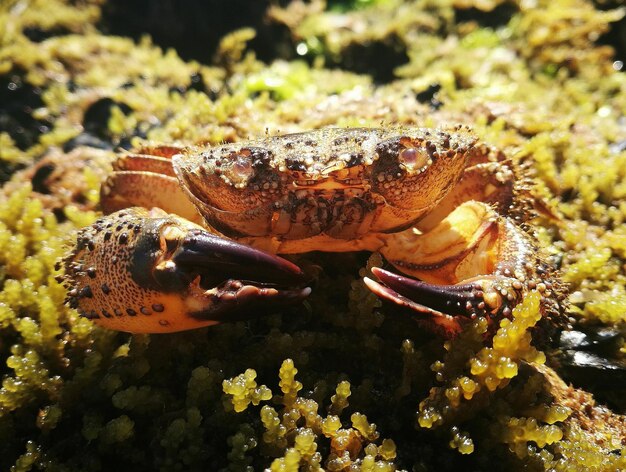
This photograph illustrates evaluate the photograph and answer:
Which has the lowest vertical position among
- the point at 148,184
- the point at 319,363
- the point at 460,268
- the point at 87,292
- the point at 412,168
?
the point at 319,363

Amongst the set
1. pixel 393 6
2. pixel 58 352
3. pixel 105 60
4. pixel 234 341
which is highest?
pixel 393 6

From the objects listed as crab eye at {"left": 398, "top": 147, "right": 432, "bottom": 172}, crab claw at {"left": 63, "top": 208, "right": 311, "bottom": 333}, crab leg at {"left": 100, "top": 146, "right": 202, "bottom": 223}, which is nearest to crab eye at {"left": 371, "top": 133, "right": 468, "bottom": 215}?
crab eye at {"left": 398, "top": 147, "right": 432, "bottom": 172}

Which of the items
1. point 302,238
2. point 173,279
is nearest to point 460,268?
point 302,238

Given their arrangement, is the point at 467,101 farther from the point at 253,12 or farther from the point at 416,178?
the point at 253,12

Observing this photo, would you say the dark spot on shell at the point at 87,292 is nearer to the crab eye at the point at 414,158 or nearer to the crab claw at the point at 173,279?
the crab claw at the point at 173,279

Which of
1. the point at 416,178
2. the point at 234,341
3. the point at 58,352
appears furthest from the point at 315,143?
the point at 58,352

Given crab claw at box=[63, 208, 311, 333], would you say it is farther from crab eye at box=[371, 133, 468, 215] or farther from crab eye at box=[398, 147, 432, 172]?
crab eye at box=[398, 147, 432, 172]

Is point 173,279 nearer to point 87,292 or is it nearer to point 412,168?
point 87,292
